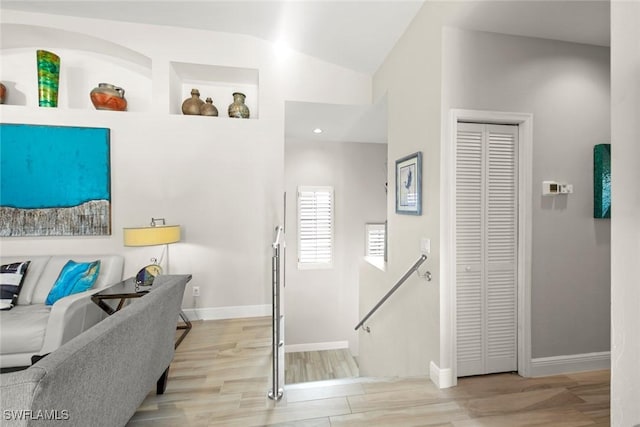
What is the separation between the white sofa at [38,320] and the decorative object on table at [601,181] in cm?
428

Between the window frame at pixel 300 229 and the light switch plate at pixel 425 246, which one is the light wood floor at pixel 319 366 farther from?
the light switch plate at pixel 425 246

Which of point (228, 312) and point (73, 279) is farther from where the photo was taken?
point (228, 312)

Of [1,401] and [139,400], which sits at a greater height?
[1,401]

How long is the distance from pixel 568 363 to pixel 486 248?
1177mm

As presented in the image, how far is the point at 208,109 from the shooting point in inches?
135

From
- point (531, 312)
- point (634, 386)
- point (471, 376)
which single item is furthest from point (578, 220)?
point (634, 386)

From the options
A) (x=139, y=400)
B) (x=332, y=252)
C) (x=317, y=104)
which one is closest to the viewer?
(x=139, y=400)

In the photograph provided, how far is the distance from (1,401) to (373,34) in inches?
134

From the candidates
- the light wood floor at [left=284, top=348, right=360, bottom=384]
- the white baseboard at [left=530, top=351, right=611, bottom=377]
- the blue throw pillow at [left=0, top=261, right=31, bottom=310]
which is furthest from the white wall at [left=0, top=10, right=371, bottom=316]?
the white baseboard at [left=530, top=351, right=611, bottom=377]

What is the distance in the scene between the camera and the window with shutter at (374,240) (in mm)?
5359

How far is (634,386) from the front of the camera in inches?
36.9

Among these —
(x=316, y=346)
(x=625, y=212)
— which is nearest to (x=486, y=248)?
(x=625, y=212)

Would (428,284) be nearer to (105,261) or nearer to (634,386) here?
(634,386)

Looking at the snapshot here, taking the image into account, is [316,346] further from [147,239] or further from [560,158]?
[560,158]
